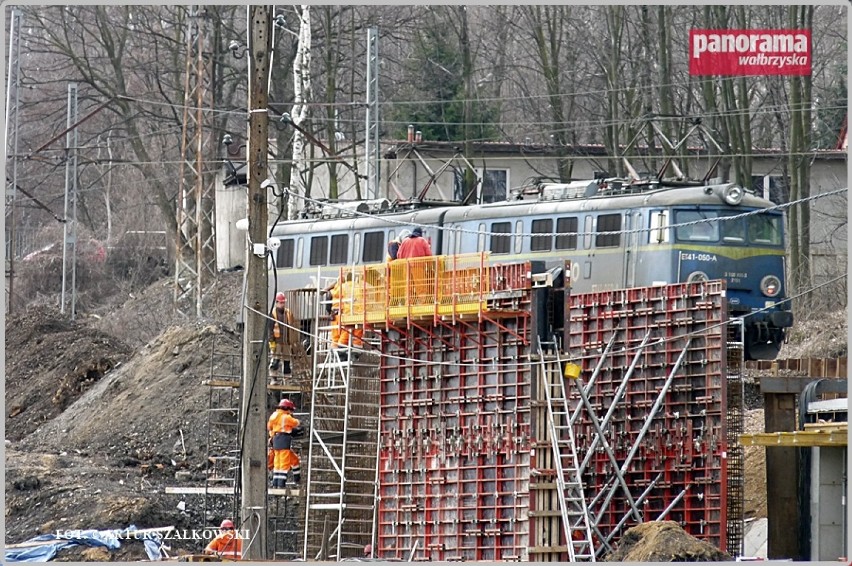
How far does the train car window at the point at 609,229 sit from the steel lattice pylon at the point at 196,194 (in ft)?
43.3

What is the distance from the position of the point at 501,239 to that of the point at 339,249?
4836 mm

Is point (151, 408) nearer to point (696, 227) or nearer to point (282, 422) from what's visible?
point (282, 422)

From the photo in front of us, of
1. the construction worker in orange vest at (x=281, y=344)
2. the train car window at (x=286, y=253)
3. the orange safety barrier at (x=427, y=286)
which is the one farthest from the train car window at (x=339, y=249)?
the orange safety barrier at (x=427, y=286)

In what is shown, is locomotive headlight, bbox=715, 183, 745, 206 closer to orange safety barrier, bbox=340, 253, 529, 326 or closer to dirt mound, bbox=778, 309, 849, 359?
orange safety barrier, bbox=340, 253, 529, 326

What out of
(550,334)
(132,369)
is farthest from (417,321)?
(132,369)

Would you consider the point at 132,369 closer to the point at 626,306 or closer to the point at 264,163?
the point at 626,306

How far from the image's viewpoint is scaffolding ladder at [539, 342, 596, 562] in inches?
1214

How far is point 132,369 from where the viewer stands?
46.5 meters

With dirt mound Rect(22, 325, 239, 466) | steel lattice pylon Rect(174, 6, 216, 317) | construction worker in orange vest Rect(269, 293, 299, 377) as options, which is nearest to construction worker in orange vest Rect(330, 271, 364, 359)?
construction worker in orange vest Rect(269, 293, 299, 377)

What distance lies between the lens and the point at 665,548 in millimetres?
27406

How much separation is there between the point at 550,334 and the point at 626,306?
2.78m

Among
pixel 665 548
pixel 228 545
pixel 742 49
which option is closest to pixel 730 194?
pixel 665 548

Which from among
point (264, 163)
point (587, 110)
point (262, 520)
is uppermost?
point (587, 110)

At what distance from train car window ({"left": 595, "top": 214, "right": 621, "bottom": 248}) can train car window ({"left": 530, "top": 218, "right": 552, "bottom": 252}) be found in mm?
1100
